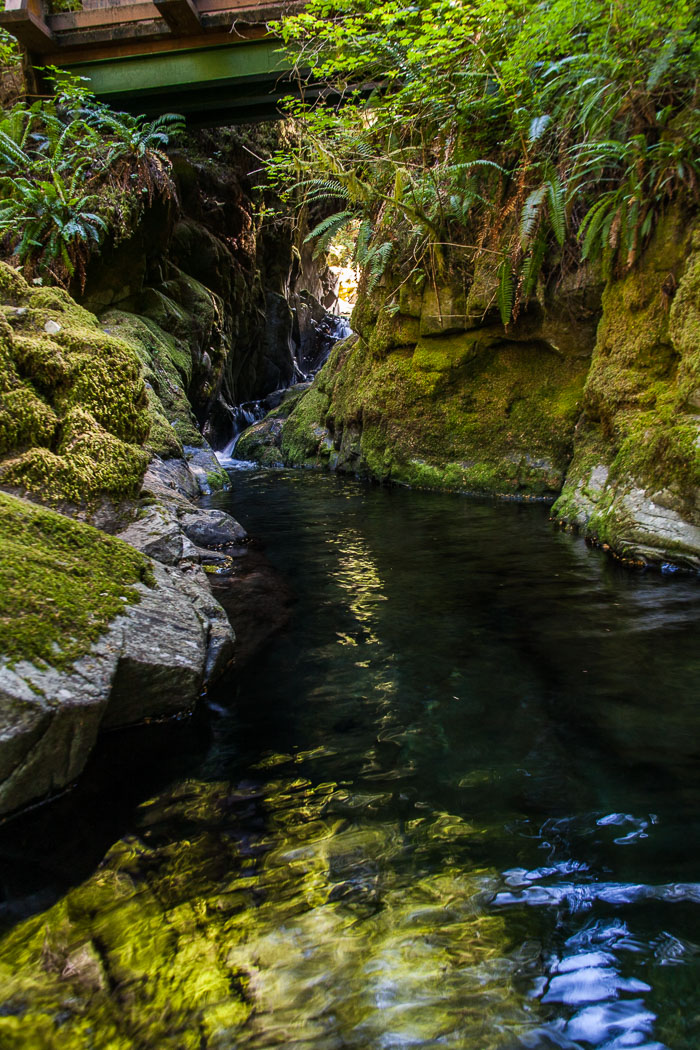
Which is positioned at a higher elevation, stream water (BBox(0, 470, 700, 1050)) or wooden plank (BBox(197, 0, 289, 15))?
wooden plank (BBox(197, 0, 289, 15))

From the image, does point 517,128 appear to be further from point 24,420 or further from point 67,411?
point 24,420

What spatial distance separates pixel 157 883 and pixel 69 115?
46.9 ft

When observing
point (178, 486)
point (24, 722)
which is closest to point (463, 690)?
point (24, 722)

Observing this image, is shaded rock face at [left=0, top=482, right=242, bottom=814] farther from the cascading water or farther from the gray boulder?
the cascading water

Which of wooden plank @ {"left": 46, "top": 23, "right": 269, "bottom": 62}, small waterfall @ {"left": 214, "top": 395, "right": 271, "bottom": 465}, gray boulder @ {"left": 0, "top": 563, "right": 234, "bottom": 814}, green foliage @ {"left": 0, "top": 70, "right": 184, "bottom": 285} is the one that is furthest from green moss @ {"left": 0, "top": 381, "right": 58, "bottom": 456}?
small waterfall @ {"left": 214, "top": 395, "right": 271, "bottom": 465}

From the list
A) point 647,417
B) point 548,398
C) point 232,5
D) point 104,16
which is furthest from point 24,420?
point 104,16

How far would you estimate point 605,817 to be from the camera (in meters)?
2.10

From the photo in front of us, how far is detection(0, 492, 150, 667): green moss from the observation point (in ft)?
7.64

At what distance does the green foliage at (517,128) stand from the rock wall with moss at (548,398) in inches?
19.5

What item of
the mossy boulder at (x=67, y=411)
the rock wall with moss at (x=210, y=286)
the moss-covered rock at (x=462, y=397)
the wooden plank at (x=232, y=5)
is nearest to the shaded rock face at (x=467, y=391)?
the moss-covered rock at (x=462, y=397)

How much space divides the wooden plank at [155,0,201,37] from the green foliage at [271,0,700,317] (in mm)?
1818

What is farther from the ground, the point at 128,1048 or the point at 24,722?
the point at 24,722

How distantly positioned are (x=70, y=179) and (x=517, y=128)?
7.84 metres

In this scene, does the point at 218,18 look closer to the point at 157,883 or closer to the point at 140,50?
the point at 140,50
